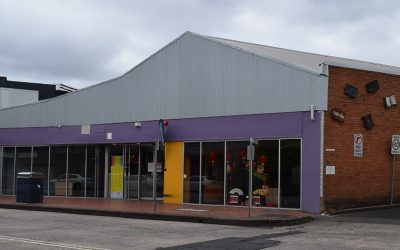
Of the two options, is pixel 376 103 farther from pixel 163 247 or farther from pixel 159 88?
pixel 163 247

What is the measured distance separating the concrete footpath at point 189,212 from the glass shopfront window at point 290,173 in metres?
0.49

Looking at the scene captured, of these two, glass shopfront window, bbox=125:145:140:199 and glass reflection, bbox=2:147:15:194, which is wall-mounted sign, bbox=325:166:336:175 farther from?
glass reflection, bbox=2:147:15:194

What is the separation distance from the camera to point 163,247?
43.1 ft

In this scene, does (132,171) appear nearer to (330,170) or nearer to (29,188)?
(29,188)

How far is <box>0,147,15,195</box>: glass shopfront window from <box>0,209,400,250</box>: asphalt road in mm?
13654

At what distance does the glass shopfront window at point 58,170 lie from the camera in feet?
102

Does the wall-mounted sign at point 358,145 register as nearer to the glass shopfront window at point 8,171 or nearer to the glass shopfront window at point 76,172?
the glass shopfront window at point 76,172

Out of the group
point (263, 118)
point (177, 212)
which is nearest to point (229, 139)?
point (263, 118)

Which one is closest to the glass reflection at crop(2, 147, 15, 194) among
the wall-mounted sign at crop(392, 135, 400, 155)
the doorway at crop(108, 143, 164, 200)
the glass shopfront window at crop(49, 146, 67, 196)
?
the glass shopfront window at crop(49, 146, 67, 196)

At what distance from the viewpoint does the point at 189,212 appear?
21016 mm

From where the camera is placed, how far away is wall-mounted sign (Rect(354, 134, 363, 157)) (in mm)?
21797

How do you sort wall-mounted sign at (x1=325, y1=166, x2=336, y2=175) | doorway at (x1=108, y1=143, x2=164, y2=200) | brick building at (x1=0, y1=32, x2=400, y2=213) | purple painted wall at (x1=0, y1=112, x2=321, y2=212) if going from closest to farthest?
wall-mounted sign at (x1=325, y1=166, x2=336, y2=175), purple painted wall at (x1=0, y1=112, x2=321, y2=212), brick building at (x1=0, y1=32, x2=400, y2=213), doorway at (x1=108, y1=143, x2=164, y2=200)

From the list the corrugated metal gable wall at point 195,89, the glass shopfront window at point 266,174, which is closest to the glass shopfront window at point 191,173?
the corrugated metal gable wall at point 195,89

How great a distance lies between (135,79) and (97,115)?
3.06 metres
